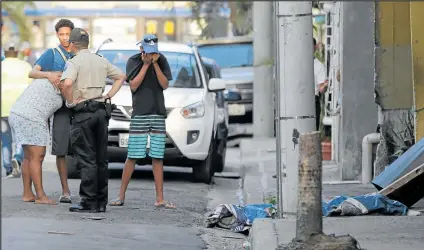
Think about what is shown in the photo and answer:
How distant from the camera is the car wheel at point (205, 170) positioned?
13734 mm

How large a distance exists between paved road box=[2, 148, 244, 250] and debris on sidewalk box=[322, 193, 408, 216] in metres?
0.90

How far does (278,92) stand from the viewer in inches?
357

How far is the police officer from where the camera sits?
10281 mm

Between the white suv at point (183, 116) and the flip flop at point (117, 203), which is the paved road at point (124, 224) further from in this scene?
the white suv at point (183, 116)

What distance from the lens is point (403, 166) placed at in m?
9.97

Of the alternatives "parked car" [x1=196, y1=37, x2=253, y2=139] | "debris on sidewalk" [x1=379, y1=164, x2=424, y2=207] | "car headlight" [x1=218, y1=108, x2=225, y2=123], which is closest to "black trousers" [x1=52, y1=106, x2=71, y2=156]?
"debris on sidewalk" [x1=379, y1=164, x2=424, y2=207]

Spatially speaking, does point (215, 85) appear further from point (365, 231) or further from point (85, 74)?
point (365, 231)

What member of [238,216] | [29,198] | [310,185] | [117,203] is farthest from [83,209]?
[310,185]

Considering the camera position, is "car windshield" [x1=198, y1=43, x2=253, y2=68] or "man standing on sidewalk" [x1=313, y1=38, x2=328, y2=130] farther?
"car windshield" [x1=198, y1=43, x2=253, y2=68]

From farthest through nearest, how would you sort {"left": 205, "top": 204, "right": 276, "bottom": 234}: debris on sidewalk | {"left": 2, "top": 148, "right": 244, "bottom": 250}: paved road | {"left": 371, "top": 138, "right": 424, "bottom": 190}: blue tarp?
{"left": 371, "top": 138, "right": 424, "bottom": 190}: blue tarp → {"left": 205, "top": 204, "right": 276, "bottom": 234}: debris on sidewalk → {"left": 2, "top": 148, "right": 244, "bottom": 250}: paved road

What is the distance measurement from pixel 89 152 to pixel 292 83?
2.37 metres

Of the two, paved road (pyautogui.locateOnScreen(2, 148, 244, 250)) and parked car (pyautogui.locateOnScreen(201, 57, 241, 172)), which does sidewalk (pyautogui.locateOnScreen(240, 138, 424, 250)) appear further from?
parked car (pyautogui.locateOnScreen(201, 57, 241, 172))

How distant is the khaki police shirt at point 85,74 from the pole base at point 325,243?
366 cm

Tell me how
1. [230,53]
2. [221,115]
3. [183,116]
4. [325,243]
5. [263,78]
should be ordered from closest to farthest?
[325,243], [183,116], [221,115], [263,78], [230,53]
